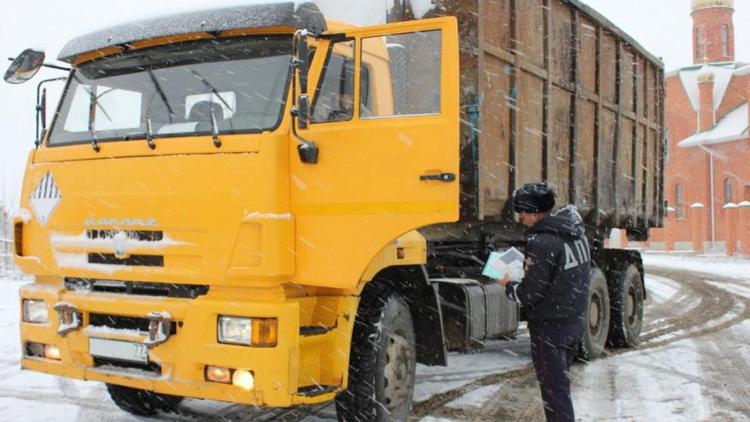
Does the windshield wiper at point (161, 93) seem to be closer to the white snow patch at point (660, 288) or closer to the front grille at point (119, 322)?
the front grille at point (119, 322)

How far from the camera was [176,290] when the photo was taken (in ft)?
14.6

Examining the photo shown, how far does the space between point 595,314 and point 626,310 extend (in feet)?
3.22

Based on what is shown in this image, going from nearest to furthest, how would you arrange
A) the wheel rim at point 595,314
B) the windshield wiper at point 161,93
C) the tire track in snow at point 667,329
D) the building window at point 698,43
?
1. the windshield wiper at point 161,93
2. the tire track in snow at point 667,329
3. the wheel rim at point 595,314
4. the building window at point 698,43

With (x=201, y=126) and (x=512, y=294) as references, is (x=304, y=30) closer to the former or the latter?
(x=201, y=126)

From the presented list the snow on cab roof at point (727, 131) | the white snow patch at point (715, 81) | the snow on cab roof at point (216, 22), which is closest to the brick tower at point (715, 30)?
the white snow patch at point (715, 81)

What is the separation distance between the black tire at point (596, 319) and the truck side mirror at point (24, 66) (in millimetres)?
5875

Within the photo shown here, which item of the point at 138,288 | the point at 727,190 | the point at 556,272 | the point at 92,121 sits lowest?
the point at 138,288

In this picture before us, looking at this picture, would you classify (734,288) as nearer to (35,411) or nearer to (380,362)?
(380,362)

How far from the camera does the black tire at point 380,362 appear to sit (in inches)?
187

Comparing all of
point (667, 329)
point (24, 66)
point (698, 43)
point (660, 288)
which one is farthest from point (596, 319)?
point (698, 43)

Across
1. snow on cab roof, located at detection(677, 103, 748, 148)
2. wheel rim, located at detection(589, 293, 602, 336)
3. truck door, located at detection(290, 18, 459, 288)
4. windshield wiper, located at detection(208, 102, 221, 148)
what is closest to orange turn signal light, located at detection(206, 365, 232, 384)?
truck door, located at detection(290, 18, 459, 288)

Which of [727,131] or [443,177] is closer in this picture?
[443,177]

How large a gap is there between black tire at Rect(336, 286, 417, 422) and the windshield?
4.66ft

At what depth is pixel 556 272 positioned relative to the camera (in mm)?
4254
